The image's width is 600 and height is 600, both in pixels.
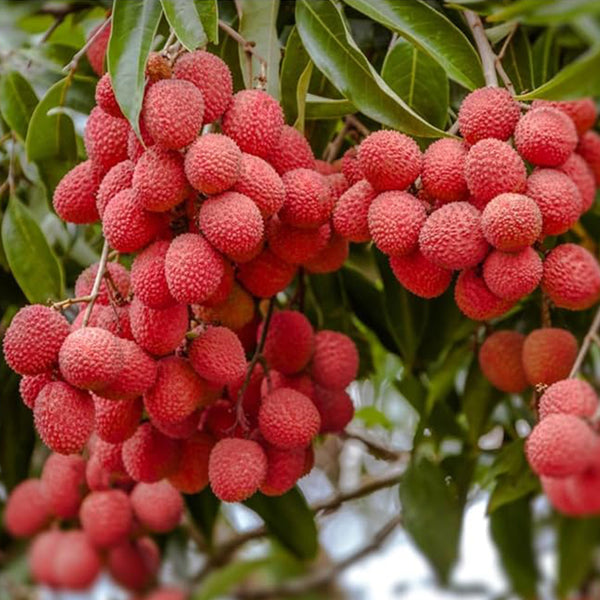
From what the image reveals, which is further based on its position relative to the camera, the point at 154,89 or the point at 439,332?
the point at 439,332

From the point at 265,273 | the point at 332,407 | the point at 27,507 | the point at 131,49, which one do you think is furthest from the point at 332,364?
the point at 27,507

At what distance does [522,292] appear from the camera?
2.82 ft

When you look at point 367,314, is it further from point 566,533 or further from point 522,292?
point 522,292

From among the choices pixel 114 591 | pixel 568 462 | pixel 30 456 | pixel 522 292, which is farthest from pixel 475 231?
pixel 114 591

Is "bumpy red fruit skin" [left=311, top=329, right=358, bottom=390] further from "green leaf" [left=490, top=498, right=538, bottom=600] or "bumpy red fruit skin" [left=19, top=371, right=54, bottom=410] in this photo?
"green leaf" [left=490, top=498, right=538, bottom=600]

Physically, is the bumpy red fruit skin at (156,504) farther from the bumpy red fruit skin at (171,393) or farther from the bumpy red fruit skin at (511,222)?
the bumpy red fruit skin at (511,222)

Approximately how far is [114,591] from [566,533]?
2.90 feet

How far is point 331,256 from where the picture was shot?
1035 mm

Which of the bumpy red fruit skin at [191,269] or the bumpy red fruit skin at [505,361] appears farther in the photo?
the bumpy red fruit skin at [505,361]

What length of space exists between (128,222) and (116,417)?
0.58 ft

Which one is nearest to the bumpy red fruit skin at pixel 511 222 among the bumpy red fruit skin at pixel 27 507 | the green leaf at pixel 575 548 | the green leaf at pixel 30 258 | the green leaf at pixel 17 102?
the green leaf at pixel 30 258

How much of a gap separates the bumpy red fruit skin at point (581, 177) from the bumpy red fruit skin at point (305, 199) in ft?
0.68

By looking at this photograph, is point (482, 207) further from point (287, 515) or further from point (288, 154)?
point (287, 515)

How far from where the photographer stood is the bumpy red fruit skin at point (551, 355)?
1.07 m
